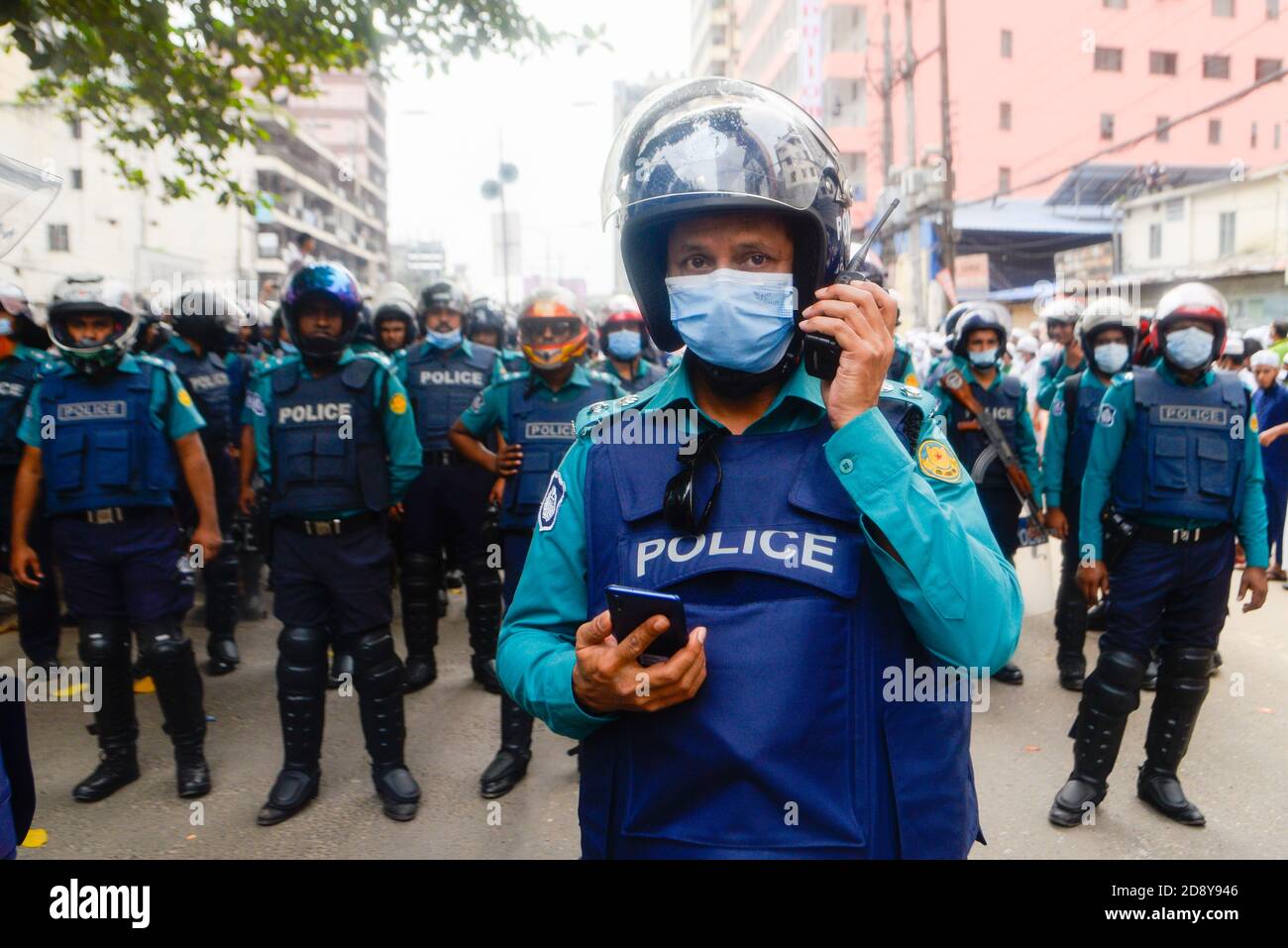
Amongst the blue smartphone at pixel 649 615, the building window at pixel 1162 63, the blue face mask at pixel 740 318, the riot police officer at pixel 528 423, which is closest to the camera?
the blue smartphone at pixel 649 615

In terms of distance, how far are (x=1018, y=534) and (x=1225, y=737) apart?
5.17 feet

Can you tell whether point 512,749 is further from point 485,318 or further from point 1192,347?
point 485,318

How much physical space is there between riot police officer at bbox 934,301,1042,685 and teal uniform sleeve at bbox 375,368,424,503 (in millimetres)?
3323

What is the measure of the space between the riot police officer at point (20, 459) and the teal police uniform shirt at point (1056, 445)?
5.93 meters

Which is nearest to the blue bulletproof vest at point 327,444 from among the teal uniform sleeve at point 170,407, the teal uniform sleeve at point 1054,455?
the teal uniform sleeve at point 170,407

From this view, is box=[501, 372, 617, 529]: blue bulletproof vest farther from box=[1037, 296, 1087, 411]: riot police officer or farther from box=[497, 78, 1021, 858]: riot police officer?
box=[1037, 296, 1087, 411]: riot police officer

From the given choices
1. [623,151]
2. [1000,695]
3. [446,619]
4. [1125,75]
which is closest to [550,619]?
[623,151]

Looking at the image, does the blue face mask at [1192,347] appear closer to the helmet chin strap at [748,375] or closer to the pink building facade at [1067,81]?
the helmet chin strap at [748,375]

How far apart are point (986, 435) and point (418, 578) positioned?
3627mm

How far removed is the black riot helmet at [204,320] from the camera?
271 inches

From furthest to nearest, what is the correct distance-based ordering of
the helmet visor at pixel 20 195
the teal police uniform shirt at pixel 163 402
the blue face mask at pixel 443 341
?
the blue face mask at pixel 443 341 → the teal police uniform shirt at pixel 163 402 → the helmet visor at pixel 20 195

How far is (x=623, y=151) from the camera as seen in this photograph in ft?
5.77

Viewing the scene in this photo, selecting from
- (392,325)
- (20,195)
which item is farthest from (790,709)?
(392,325)

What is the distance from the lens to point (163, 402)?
14.2 feet
